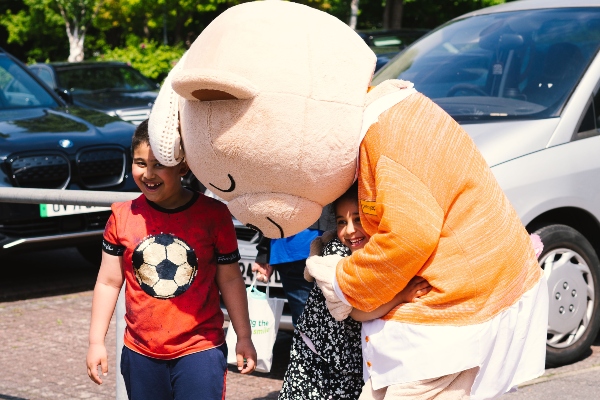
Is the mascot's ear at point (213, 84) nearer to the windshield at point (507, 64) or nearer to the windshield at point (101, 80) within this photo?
the windshield at point (507, 64)

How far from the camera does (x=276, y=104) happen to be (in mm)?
2586

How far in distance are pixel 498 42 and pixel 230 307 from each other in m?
3.54

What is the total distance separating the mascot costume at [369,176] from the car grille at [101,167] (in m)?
4.95

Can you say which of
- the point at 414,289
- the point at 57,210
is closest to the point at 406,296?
the point at 414,289

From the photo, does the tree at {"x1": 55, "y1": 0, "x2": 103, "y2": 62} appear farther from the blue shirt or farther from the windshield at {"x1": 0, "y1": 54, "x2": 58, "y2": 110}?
the blue shirt

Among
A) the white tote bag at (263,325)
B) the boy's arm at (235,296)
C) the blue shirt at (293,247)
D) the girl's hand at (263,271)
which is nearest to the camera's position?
the boy's arm at (235,296)

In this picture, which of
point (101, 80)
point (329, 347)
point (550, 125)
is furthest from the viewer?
point (101, 80)

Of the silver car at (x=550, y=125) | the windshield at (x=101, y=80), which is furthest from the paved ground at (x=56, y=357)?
the windshield at (x=101, y=80)

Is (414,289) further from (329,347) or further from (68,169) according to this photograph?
(68,169)

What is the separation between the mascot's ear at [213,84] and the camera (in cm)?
253

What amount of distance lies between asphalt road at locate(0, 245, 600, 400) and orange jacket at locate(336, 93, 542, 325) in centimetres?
252

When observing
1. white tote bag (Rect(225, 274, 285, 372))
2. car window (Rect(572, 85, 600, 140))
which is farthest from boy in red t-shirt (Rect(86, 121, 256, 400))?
car window (Rect(572, 85, 600, 140))

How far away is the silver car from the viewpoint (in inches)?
206

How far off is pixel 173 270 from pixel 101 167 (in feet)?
15.1
